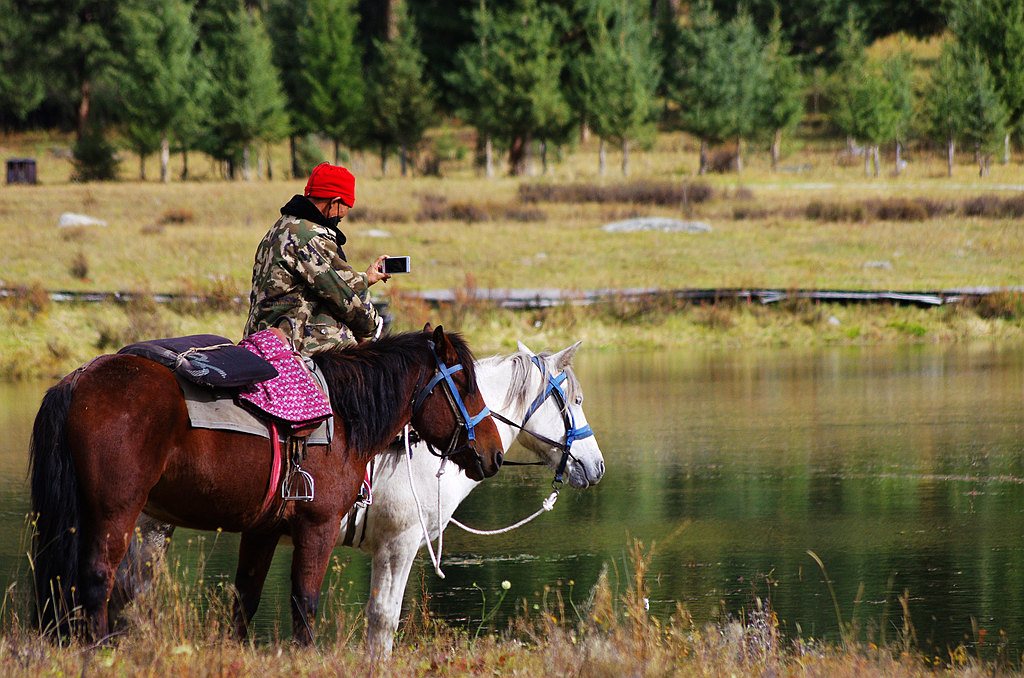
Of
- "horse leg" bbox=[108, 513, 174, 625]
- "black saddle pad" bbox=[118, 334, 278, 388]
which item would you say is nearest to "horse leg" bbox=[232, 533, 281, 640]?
"horse leg" bbox=[108, 513, 174, 625]

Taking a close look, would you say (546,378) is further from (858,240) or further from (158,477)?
(858,240)

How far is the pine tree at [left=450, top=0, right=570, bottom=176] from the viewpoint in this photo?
176 feet

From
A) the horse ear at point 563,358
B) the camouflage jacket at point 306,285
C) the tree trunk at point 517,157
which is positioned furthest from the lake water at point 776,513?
the tree trunk at point 517,157

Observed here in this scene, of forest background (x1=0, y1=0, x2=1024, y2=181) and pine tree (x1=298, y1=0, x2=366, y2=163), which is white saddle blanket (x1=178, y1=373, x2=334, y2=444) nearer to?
forest background (x1=0, y1=0, x2=1024, y2=181)

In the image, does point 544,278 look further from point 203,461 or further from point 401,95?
point 401,95

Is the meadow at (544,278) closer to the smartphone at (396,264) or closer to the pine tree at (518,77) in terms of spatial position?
the smartphone at (396,264)

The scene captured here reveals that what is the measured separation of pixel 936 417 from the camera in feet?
50.7

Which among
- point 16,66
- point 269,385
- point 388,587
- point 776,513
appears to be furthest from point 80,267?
point 16,66

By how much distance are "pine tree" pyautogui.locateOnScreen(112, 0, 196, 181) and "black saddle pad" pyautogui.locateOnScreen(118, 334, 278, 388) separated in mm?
52539

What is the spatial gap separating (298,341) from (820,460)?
27.9 ft

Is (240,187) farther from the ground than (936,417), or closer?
farther from the ground

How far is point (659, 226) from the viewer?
34062 mm

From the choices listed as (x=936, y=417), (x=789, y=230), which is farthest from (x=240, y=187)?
(x=936, y=417)

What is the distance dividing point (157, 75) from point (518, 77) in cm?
1714
